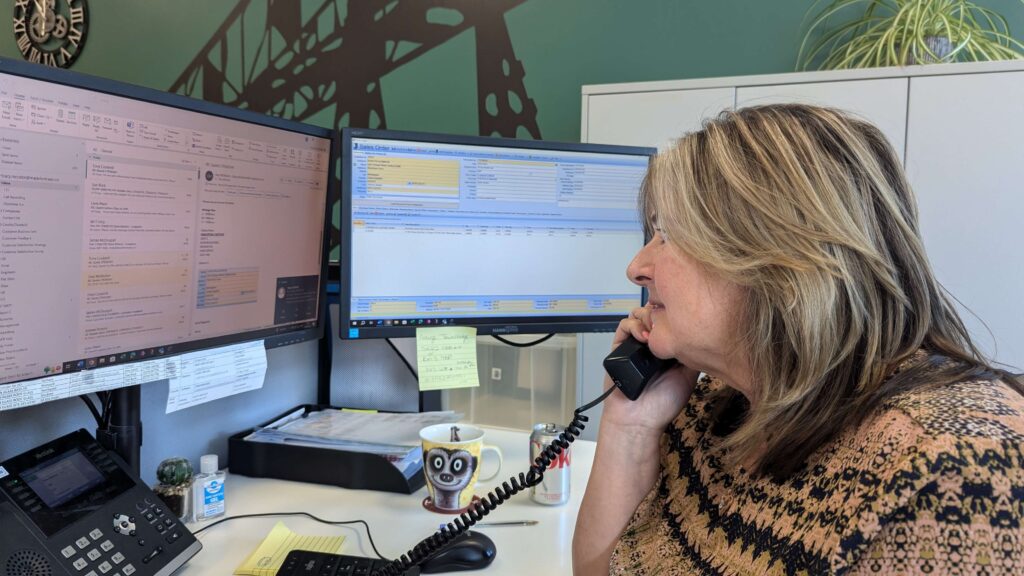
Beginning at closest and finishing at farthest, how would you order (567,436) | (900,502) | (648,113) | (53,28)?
(900,502), (567,436), (648,113), (53,28)

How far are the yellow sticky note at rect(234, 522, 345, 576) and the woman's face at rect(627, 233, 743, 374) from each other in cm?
51

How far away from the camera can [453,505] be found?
1.01 metres

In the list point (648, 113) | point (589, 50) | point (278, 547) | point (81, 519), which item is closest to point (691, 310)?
point (278, 547)

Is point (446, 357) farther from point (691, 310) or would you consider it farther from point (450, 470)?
point (691, 310)

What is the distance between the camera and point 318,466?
109 cm

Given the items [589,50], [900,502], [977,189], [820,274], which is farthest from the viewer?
[589,50]

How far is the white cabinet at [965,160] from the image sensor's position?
1647mm

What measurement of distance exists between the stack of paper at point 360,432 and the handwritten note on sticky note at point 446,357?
0.37 ft

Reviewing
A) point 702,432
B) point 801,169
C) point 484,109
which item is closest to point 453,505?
point 702,432

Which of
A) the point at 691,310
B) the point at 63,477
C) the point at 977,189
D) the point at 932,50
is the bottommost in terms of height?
the point at 63,477

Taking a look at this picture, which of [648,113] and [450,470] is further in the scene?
[648,113]

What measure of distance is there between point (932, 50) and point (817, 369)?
1.54 meters

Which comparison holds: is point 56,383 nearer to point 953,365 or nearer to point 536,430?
point 536,430

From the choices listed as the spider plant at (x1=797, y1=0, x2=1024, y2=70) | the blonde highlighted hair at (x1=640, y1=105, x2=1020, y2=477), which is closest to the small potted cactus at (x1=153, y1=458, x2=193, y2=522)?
the blonde highlighted hair at (x1=640, y1=105, x2=1020, y2=477)
